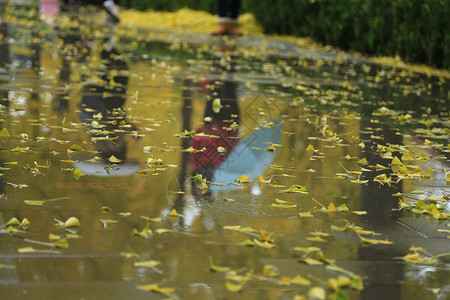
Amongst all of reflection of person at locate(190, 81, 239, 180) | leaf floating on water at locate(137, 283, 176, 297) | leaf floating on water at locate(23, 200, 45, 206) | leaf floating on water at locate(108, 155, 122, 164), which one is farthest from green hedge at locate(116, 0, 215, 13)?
leaf floating on water at locate(137, 283, 176, 297)

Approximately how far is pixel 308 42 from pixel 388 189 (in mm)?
12269

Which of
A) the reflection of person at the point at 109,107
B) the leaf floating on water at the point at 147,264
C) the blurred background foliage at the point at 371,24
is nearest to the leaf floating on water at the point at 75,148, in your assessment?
the reflection of person at the point at 109,107

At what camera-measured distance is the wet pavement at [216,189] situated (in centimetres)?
281

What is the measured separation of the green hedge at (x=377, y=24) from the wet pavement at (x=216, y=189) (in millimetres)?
2705

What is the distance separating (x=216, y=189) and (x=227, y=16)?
12.9 metres

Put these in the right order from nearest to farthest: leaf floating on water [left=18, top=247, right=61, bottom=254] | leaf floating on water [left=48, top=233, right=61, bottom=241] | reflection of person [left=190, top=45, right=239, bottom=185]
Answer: leaf floating on water [left=18, top=247, right=61, bottom=254]
leaf floating on water [left=48, top=233, right=61, bottom=241]
reflection of person [left=190, top=45, right=239, bottom=185]

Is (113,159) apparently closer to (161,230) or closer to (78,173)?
(78,173)

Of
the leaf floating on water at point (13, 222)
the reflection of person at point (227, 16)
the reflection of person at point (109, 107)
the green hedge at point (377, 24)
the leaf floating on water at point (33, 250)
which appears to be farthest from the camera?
the reflection of person at point (227, 16)

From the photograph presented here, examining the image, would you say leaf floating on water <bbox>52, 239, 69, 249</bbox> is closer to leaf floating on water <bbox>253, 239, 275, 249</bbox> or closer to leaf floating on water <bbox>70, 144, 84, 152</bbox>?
leaf floating on water <bbox>253, 239, 275, 249</bbox>

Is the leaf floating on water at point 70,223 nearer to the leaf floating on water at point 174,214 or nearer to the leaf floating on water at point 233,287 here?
the leaf floating on water at point 174,214

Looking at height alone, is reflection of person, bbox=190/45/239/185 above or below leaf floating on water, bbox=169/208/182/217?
below

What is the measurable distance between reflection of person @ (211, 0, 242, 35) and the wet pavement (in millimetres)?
7719

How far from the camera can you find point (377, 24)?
13023 mm

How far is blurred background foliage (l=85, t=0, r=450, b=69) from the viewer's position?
11.5 m
